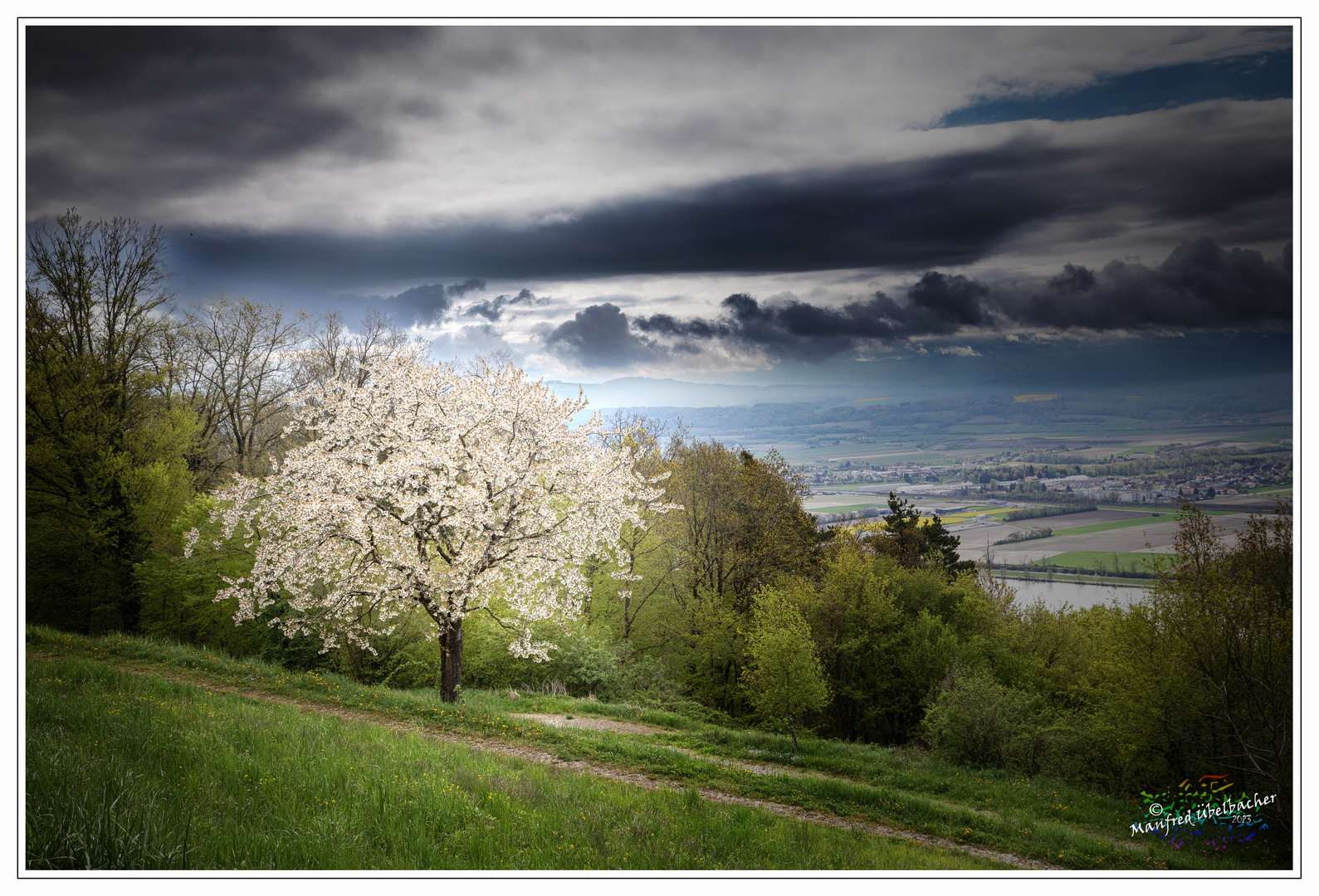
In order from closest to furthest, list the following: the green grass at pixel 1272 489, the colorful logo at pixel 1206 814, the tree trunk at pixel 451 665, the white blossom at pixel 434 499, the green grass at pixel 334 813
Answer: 1. the green grass at pixel 334 813
2. the colorful logo at pixel 1206 814
3. the green grass at pixel 1272 489
4. the white blossom at pixel 434 499
5. the tree trunk at pixel 451 665

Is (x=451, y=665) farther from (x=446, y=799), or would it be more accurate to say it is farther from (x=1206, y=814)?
(x=1206, y=814)

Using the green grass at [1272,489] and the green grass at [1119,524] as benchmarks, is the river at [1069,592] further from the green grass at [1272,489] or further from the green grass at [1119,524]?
the green grass at [1272,489]

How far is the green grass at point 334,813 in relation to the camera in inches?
161

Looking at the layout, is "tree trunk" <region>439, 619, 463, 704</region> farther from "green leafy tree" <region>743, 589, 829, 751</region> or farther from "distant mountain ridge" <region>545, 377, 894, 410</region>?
"green leafy tree" <region>743, 589, 829, 751</region>

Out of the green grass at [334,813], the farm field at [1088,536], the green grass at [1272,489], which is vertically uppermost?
the green grass at [1272,489]

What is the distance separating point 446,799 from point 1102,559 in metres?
14.4

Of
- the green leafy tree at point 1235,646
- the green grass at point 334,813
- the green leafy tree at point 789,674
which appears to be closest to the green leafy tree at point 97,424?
the green grass at point 334,813

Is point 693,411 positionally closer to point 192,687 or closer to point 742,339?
point 742,339

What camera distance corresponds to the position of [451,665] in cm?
1069

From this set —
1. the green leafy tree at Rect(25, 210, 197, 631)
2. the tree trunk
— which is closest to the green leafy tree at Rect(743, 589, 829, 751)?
the tree trunk

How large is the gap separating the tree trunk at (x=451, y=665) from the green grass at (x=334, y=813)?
13.7 ft

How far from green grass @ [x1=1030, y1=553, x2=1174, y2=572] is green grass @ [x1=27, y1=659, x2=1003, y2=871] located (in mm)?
6982

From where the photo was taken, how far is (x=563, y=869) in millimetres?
4426

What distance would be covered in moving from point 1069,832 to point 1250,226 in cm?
708
